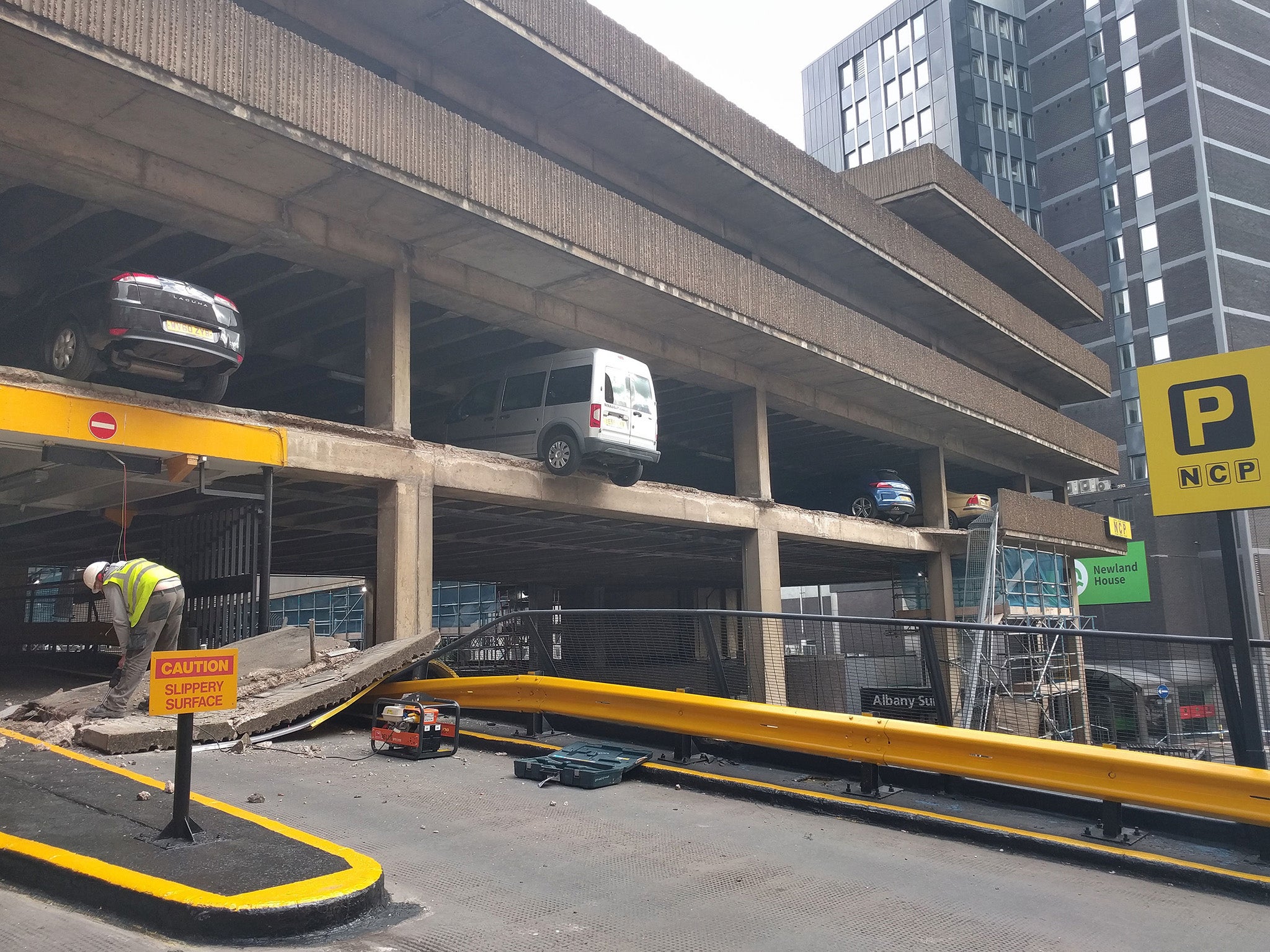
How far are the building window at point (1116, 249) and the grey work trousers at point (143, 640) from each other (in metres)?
63.0

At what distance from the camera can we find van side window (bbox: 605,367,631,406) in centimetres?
1598

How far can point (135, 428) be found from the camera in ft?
38.6

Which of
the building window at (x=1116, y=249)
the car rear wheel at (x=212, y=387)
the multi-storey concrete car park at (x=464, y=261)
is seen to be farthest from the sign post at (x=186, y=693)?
the building window at (x=1116, y=249)

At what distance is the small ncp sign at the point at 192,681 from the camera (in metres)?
4.95

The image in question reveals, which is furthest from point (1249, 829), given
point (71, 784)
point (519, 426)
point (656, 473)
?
point (656, 473)

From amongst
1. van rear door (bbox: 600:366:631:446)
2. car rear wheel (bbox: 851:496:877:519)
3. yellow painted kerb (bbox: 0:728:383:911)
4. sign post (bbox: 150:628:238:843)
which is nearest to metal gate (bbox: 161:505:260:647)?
van rear door (bbox: 600:366:631:446)

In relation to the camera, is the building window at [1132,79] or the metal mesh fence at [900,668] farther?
the building window at [1132,79]

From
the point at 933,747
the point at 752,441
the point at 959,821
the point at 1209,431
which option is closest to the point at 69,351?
the point at 933,747

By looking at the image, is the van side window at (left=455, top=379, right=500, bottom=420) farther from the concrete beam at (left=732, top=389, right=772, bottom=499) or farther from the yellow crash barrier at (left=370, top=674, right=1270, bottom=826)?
the yellow crash barrier at (left=370, top=674, right=1270, bottom=826)

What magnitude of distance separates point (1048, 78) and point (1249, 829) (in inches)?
2867

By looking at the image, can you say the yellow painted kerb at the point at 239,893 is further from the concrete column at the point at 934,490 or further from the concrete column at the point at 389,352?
the concrete column at the point at 934,490

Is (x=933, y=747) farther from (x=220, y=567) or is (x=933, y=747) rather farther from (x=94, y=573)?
(x=220, y=567)

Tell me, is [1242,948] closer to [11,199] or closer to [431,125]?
→ [431,125]

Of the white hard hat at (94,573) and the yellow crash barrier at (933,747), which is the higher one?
the white hard hat at (94,573)
